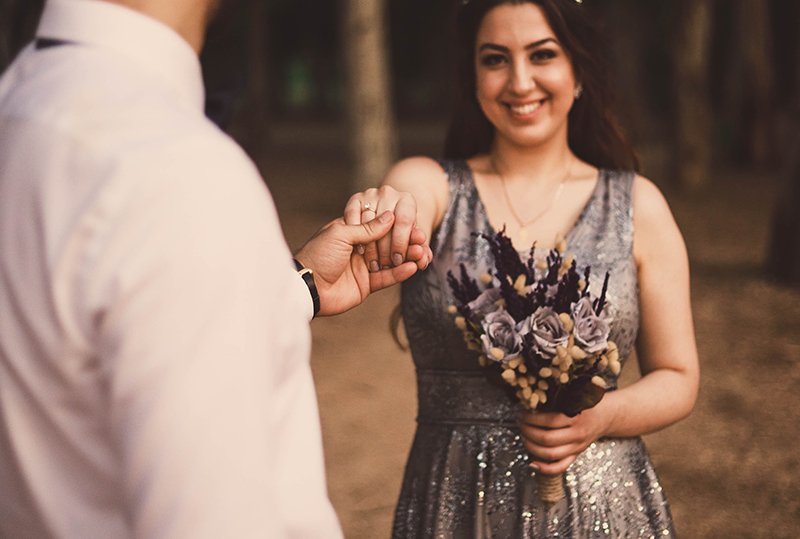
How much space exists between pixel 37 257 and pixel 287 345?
0.33 meters

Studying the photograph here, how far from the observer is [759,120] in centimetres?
1902

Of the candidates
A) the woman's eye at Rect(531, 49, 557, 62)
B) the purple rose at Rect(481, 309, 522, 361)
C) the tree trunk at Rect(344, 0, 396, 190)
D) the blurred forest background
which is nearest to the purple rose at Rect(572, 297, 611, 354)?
the purple rose at Rect(481, 309, 522, 361)

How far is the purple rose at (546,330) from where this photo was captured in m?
2.46

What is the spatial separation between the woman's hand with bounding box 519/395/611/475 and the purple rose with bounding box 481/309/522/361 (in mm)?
204

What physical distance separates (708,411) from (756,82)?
42.0 ft

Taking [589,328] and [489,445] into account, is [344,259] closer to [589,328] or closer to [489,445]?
[589,328]

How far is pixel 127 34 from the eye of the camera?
127 centimetres

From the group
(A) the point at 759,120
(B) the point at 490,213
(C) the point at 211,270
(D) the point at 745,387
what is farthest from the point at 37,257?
(A) the point at 759,120

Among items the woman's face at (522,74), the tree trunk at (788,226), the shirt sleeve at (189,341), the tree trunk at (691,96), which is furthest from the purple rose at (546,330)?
the tree trunk at (691,96)

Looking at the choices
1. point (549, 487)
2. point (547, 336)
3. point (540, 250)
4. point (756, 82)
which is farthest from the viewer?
point (756, 82)

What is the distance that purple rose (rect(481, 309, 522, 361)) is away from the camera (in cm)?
253

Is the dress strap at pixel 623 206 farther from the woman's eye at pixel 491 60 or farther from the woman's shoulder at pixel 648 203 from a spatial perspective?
the woman's eye at pixel 491 60

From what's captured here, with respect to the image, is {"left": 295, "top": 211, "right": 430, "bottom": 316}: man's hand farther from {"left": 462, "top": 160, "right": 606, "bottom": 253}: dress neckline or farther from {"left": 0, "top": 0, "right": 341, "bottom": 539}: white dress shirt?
{"left": 0, "top": 0, "right": 341, "bottom": 539}: white dress shirt

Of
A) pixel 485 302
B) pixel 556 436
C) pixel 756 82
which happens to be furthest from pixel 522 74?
pixel 756 82
